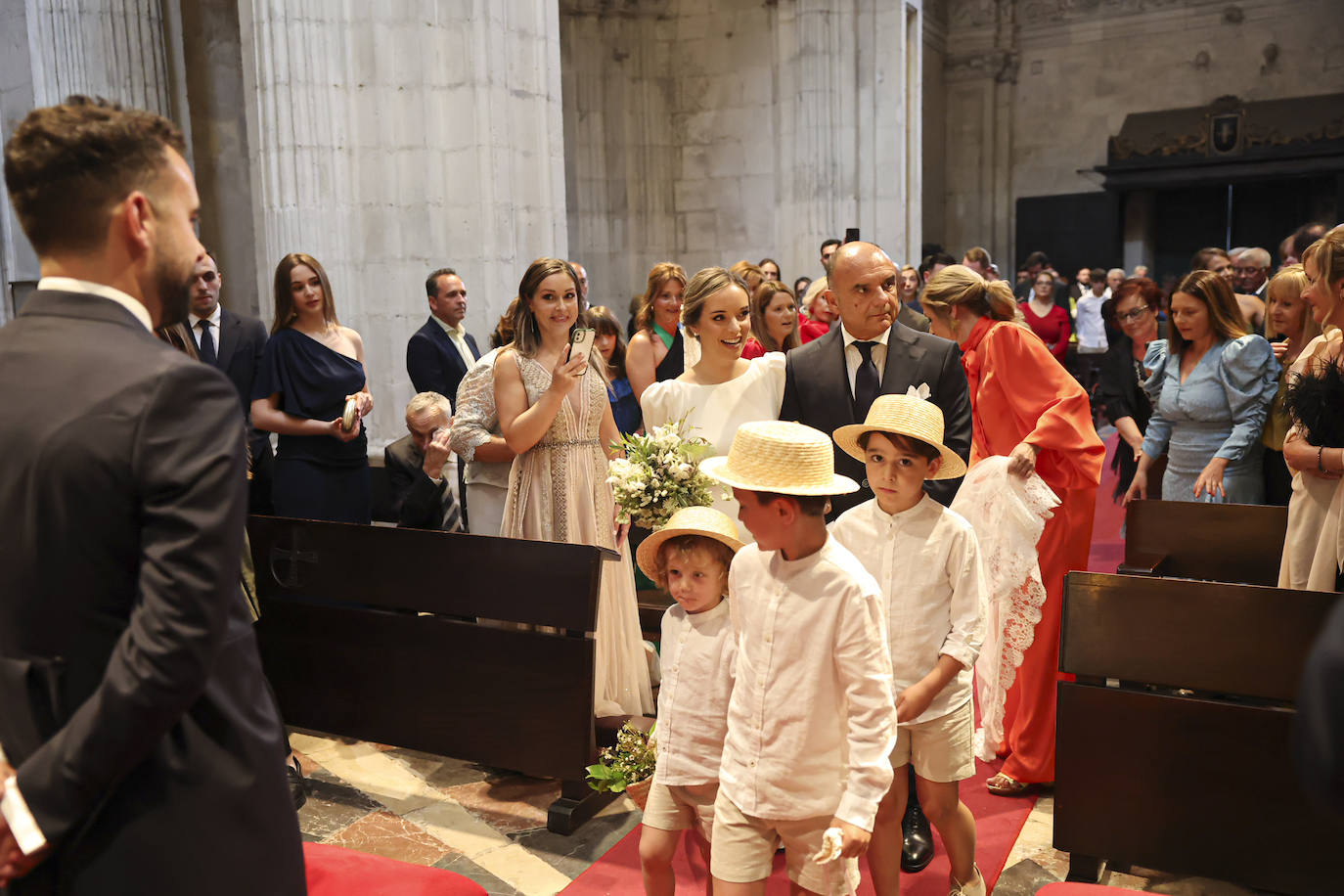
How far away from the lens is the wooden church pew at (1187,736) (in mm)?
2957

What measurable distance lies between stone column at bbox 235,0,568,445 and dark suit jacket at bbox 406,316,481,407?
1.24 m

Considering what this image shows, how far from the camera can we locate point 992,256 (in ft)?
63.9

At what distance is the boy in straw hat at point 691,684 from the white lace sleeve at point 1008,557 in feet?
5.83

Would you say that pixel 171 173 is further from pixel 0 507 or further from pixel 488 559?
pixel 488 559

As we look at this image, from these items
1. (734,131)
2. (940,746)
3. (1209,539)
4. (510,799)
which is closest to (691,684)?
(940,746)

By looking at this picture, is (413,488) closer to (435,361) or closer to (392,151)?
(435,361)

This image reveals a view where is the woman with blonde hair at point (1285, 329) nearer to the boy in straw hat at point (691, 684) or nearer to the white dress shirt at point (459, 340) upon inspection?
→ the boy in straw hat at point (691, 684)

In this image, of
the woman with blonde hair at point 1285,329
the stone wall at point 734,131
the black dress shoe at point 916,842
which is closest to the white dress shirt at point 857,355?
the black dress shoe at point 916,842

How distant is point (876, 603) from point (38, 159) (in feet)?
5.77

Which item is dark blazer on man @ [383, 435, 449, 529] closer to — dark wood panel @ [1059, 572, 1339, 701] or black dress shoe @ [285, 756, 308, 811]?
black dress shoe @ [285, 756, 308, 811]

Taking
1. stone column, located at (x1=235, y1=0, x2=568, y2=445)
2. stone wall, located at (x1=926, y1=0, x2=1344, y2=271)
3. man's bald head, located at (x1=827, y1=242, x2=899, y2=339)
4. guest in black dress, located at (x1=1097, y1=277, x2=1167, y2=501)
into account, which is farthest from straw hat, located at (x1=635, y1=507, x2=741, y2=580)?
stone wall, located at (x1=926, y1=0, x2=1344, y2=271)

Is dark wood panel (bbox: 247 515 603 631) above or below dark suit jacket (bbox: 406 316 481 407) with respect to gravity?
below

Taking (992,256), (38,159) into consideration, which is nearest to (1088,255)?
(992,256)

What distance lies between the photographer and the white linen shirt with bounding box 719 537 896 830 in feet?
7.42
